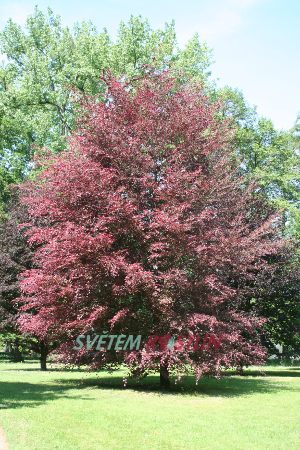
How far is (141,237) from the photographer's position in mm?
15453

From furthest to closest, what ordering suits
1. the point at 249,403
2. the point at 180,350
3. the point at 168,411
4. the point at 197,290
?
the point at 197,290, the point at 180,350, the point at 249,403, the point at 168,411

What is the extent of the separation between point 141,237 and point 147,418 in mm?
6508

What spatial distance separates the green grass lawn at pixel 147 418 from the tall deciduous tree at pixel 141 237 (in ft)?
4.04

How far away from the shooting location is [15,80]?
3369 cm

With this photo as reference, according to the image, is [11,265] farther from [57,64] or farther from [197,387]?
[57,64]

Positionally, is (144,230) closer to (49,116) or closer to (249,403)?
(249,403)

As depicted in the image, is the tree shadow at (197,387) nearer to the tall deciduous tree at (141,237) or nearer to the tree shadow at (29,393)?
the tall deciduous tree at (141,237)

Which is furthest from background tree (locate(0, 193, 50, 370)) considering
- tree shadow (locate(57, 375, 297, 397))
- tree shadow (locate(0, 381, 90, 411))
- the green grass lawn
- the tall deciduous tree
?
the green grass lawn

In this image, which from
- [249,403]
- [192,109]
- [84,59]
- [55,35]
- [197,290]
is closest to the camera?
[249,403]

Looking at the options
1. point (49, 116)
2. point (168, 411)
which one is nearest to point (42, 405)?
point (168, 411)

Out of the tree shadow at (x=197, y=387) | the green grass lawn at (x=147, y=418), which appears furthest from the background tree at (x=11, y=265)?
the green grass lawn at (x=147, y=418)

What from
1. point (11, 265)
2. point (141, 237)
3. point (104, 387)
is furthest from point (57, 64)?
point (104, 387)

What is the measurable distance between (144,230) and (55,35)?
22.2m

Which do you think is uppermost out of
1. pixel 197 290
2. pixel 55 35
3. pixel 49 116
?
pixel 55 35
